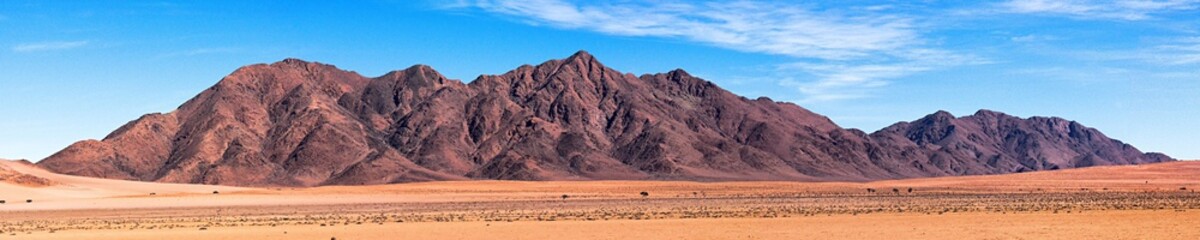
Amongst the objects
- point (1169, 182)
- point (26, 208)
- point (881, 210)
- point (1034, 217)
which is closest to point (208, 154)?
point (26, 208)

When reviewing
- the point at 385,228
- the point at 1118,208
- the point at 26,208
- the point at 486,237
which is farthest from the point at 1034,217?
the point at 26,208

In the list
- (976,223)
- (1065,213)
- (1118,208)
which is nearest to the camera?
(976,223)

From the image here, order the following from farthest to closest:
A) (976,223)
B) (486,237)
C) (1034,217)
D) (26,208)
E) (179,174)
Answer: (179,174), (26,208), (1034,217), (976,223), (486,237)

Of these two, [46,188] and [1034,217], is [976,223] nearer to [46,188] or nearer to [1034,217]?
[1034,217]

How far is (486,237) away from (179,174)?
16285cm

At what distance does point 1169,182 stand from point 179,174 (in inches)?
5714

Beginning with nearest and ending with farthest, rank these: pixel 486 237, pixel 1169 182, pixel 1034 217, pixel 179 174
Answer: pixel 486 237
pixel 1034 217
pixel 1169 182
pixel 179 174

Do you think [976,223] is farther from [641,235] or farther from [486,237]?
[486,237]

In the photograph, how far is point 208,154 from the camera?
199 metres

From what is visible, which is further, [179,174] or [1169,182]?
[179,174]

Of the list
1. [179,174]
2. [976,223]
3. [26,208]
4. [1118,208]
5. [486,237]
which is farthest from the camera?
[179,174]

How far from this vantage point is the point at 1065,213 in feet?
171

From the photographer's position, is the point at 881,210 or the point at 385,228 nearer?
the point at 385,228

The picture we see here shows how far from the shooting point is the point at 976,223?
148ft
